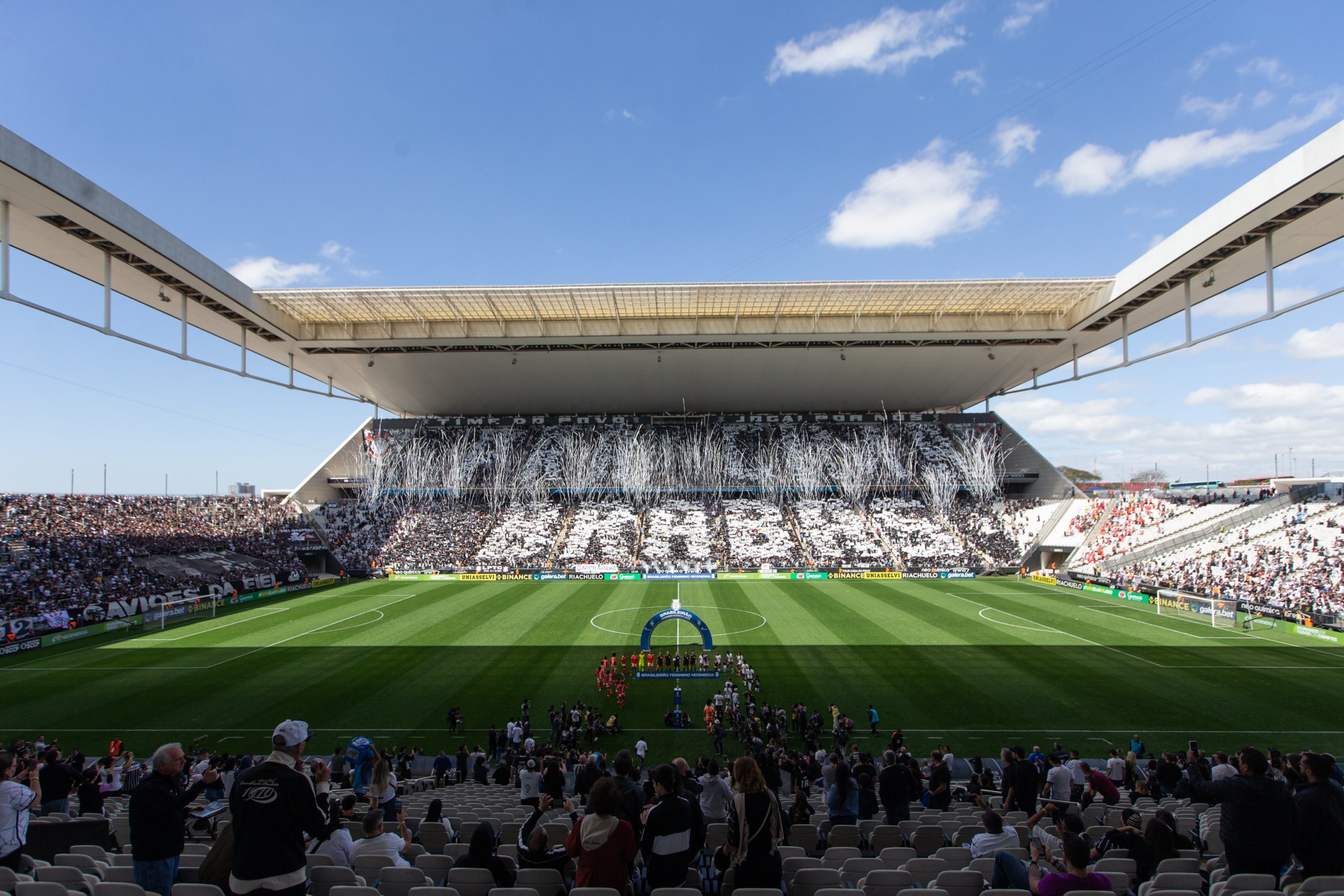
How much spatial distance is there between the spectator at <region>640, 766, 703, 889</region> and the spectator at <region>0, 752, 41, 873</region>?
5.45 m

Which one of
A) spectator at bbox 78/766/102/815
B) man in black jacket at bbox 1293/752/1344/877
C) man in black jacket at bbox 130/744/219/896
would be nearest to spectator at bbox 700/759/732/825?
man in black jacket at bbox 130/744/219/896

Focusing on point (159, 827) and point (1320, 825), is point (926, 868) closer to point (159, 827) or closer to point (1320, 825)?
point (1320, 825)

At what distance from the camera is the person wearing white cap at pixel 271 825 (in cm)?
386

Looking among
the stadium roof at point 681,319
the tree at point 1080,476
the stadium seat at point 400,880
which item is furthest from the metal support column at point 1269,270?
the tree at point 1080,476

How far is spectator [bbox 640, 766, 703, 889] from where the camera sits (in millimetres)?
4500

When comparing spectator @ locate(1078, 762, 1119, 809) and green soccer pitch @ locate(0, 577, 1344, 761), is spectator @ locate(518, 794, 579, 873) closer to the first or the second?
spectator @ locate(1078, 762, 1119, 809)

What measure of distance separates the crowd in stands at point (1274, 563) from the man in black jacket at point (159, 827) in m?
40.2

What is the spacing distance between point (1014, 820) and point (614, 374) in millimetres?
50420

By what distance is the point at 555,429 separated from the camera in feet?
221

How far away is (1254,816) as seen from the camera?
5172mm

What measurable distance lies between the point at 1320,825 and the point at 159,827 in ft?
28.1

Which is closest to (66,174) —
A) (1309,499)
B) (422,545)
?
(422,545)

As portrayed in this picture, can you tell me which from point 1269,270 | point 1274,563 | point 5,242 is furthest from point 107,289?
point 1274,563

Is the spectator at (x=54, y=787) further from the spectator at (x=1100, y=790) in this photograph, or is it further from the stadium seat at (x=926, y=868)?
the spectator at (x=1100, y=790)
